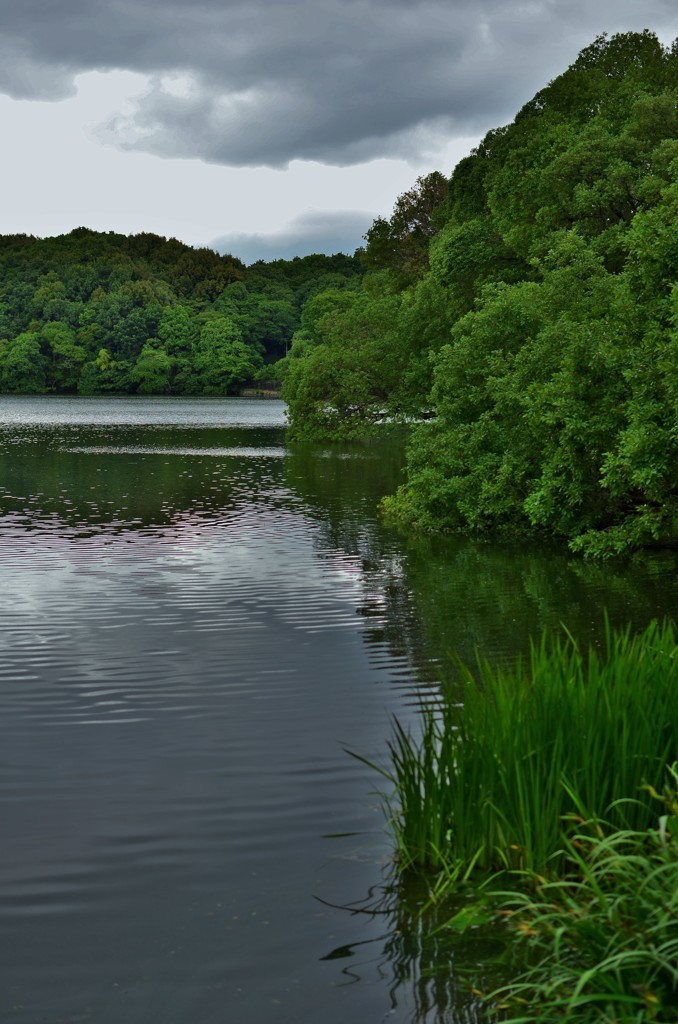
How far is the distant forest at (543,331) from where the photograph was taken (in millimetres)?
21969

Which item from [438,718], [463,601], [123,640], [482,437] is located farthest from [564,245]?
[438,718]

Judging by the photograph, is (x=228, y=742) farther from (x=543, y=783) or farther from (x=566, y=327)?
(x=566, y=327)

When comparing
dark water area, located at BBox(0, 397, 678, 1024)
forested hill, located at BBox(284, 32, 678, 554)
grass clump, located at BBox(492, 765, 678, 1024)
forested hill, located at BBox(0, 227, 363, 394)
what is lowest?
dark water area, located at BBox(0, 397, 678, 1024)

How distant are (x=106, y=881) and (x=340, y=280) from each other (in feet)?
630

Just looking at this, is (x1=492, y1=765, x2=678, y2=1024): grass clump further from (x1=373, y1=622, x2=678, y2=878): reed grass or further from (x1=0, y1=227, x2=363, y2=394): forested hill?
(x1=0, y1=227, x2=363, y2=394): forested hill

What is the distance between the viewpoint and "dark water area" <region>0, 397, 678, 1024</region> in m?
6.51

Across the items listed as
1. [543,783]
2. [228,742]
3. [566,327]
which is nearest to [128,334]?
[566,327]

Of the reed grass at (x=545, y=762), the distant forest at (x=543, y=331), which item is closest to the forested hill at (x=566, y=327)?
the distant forest at (x=543, y=331)

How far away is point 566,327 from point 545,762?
1909 centimetres

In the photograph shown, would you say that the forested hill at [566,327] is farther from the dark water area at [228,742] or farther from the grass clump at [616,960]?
the grass clump at [616,960]

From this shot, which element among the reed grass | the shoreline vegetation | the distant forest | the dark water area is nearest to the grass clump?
the shoreline vegetation

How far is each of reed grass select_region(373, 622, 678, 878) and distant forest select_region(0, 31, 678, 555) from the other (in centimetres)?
1301

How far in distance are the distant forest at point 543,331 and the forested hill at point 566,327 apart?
0.06 metres

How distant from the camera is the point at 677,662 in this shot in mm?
7492
